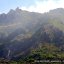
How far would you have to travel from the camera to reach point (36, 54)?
601 ft

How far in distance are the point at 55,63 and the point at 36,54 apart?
74.1 metres

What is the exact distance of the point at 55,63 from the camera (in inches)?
4311

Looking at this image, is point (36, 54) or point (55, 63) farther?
point (36, 54)

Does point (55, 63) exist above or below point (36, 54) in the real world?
below
